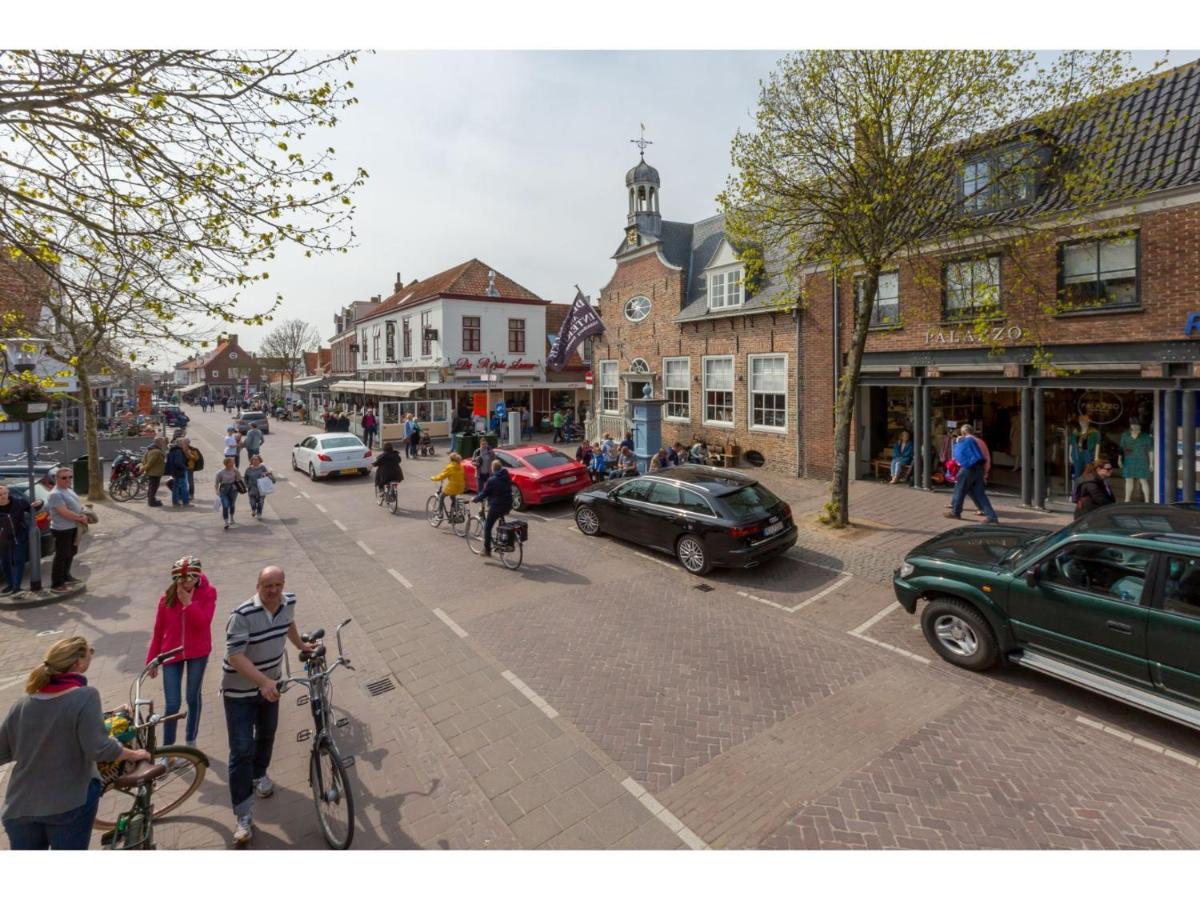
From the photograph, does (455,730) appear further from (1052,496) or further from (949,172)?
(1052,496)

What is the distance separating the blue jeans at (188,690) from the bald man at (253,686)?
951 mm

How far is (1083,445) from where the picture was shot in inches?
481

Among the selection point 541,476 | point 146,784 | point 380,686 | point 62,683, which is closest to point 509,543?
point 380,686

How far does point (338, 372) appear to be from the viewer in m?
55.4

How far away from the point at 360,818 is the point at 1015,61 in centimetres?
1312

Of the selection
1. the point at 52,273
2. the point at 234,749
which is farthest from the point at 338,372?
the point at 234,749

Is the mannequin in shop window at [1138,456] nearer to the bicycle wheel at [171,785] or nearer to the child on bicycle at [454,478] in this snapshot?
the child on bicycle at [454,478]

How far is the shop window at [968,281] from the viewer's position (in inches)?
464

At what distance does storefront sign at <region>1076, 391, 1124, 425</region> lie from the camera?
39.9 feet

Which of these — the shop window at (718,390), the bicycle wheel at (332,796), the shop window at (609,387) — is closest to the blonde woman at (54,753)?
the bicycle wheel at (332,796)

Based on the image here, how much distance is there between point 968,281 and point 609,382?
1367 cm

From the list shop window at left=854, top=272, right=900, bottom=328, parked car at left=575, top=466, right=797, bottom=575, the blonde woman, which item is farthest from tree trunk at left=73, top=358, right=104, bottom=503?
shop window at left=854, top=272, right=900, bottom=328

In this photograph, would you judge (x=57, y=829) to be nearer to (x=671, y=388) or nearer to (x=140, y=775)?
(x=140, y=775)

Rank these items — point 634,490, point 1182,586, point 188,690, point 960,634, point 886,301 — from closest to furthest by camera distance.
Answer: point 1182,586 → point 188,690 → point 960,634 → point 634,490 → point 886,301
